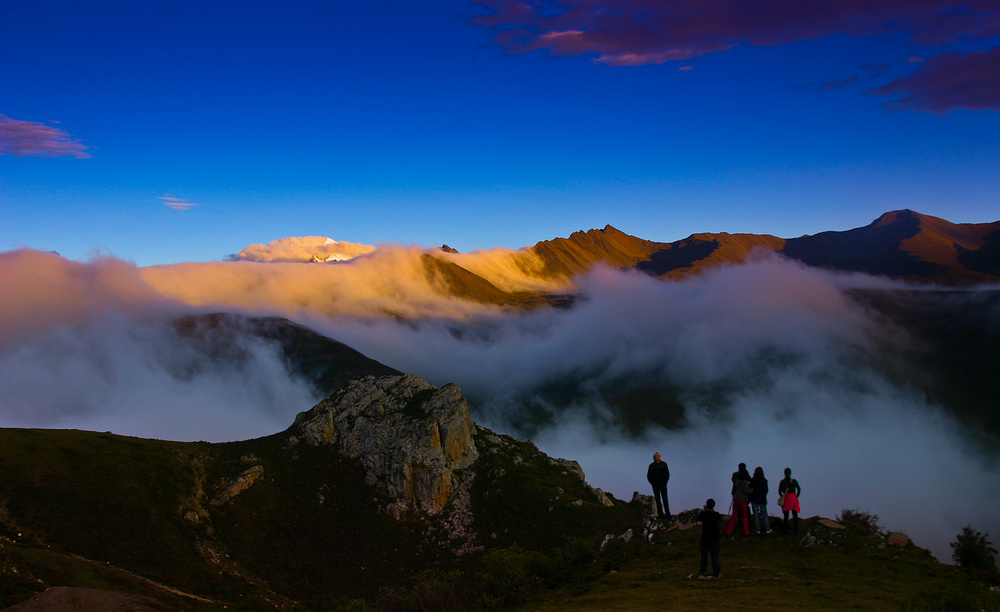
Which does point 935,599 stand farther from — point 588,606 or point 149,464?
point 149,464

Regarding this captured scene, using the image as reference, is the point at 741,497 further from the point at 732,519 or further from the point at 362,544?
the point at 362,544

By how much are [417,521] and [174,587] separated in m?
45.5

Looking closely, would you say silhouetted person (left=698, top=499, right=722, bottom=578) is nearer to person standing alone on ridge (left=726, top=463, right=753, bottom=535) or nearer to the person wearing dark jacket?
person standing alone on ridge (left=726, top=463, right=753, bottom=535)

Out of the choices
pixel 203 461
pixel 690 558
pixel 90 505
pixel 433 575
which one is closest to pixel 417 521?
pixel 433 575

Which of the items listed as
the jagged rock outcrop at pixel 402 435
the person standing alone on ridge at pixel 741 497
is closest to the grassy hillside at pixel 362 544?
the person standing alone on ridge at pixel 741 497

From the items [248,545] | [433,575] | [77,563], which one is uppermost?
[77,563]

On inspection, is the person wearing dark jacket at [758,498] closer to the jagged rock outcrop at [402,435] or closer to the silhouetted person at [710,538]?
the silhouetted person at [710,538]

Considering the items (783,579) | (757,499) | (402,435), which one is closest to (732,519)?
(757,499)

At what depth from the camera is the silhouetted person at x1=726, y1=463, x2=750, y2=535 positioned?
36312 mm

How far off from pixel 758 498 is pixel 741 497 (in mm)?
1314

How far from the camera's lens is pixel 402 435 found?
118m

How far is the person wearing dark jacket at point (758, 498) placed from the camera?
3684 centimetres

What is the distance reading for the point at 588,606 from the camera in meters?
32.9

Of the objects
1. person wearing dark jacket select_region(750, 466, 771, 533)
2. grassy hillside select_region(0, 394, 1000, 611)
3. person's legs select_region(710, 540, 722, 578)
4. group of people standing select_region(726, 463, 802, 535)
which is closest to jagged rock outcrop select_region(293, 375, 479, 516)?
grassy hillside select_region(0, 394, 1000, 611)
